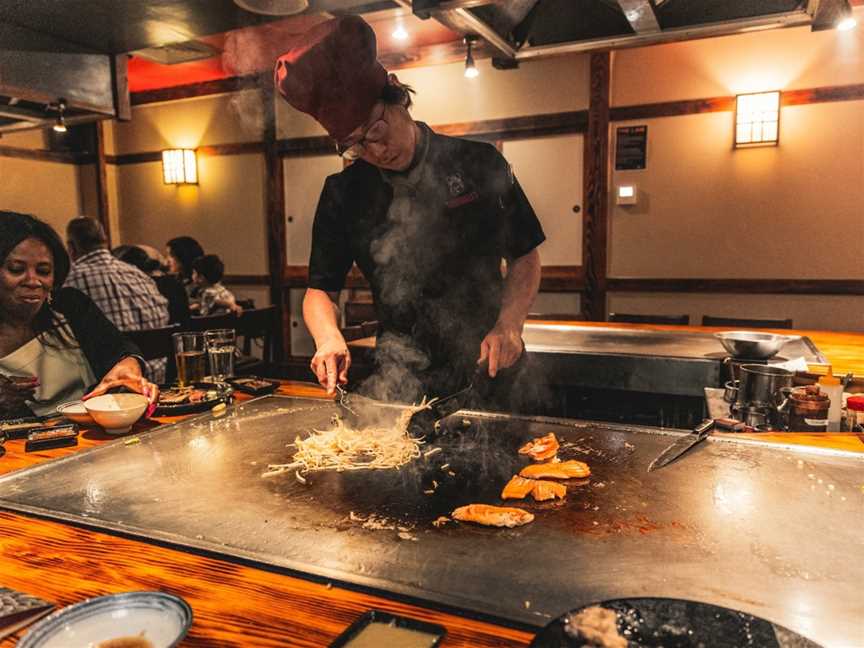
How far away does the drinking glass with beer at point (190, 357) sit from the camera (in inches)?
102

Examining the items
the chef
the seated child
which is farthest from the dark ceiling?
the seated child

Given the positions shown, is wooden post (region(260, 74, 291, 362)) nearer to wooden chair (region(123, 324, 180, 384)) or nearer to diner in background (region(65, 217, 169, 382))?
diner in background (region(65, 217, 169, 382))

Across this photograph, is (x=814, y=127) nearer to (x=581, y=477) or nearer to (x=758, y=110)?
(x=758, y=110)

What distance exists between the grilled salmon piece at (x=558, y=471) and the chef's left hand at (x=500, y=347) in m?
0.57

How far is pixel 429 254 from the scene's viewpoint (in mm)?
2732

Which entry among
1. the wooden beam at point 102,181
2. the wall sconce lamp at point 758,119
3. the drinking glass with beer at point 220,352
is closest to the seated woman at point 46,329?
the drinking glass with beer at point 220,352

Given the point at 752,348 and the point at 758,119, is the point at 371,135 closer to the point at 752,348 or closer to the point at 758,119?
the point at 752,348

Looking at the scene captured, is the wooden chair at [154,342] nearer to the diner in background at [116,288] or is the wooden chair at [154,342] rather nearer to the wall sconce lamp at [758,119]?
the diner in background at [116,288]

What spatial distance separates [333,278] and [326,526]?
1.58 meters

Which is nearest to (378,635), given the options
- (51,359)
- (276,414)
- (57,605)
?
(57,605)

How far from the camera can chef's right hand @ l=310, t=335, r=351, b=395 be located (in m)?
2.21

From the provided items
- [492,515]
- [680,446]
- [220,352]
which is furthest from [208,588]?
[220,352]

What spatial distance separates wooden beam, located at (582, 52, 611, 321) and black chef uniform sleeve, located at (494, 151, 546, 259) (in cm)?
421

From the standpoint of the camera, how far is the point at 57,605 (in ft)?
3.42
